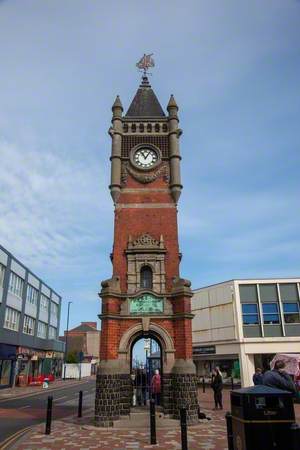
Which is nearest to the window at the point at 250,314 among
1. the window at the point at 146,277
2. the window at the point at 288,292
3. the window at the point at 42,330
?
the window at the point at 288,292

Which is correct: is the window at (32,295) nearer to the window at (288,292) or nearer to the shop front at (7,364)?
the shop front at (7,364)

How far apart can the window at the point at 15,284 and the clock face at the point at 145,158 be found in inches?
894

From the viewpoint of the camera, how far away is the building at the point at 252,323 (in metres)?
31.4

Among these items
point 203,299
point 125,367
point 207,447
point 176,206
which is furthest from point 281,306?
point 207,447

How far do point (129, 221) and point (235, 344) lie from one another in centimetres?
1906

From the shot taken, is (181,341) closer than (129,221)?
Yes

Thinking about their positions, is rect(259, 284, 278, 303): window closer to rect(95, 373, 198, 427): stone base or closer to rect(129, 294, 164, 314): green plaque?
rect(129, 294, 164, 314): green plaque

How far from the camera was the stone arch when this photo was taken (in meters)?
15.8

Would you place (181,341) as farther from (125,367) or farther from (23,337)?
(23,337)

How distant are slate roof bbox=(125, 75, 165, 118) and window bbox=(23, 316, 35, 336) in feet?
96.4

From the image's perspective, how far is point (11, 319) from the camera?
1474 inches

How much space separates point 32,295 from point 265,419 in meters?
42.2

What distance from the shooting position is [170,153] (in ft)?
64.0

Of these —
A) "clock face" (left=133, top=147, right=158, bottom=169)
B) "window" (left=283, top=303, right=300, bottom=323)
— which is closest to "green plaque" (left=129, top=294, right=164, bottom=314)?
"clock face" (left=133, top=147, right=158, bottom=169)
